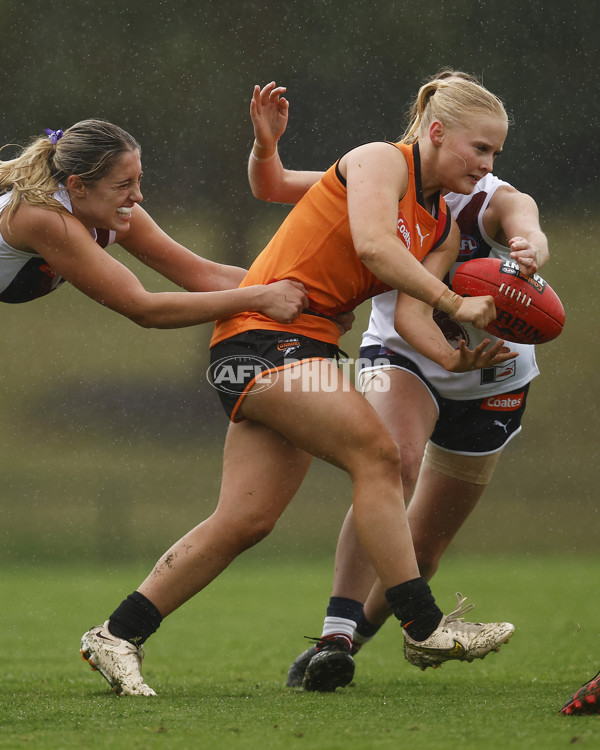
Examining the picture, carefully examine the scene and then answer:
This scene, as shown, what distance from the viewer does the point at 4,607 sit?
5.39 m

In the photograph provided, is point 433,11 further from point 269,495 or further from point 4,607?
point 269,495

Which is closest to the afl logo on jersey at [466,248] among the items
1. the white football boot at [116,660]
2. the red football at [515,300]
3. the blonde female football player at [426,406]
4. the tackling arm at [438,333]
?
the blonde female football player at [426,406]

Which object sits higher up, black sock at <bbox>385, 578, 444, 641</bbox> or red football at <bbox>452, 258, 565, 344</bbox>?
red football at <bbox>452, 258, 565, 344</bbox>

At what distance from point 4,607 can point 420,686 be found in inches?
113

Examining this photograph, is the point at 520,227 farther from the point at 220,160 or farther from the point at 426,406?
the point at 220,160

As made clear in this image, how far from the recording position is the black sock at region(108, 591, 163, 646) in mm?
2721

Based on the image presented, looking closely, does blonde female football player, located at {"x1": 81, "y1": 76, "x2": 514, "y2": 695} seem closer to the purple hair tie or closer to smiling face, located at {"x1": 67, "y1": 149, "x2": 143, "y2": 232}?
smiling face, located at {"x1": 67, "y1": 149, "x2": 143, "y2": 232}

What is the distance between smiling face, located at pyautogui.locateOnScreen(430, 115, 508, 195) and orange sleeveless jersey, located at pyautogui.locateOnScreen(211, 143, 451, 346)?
0.06m

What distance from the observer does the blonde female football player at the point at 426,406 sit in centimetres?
288

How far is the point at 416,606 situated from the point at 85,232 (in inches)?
46.7

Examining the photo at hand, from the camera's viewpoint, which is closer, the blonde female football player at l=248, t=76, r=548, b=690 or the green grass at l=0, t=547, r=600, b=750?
the green grass at l=0, t=547, r=600, b=750

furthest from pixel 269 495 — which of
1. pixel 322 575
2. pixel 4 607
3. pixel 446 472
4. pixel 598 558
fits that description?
pixel 598 558

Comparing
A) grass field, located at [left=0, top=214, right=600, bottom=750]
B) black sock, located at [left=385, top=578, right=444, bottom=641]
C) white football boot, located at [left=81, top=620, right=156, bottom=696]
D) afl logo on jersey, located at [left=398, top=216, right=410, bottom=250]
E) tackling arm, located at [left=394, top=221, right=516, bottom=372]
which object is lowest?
grass field, located at [left=0, top=214, right=600, bottom=750]

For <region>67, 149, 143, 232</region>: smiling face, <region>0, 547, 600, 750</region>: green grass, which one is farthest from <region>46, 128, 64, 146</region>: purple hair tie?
<region>0, 547, 600, 750</region>: green grass
